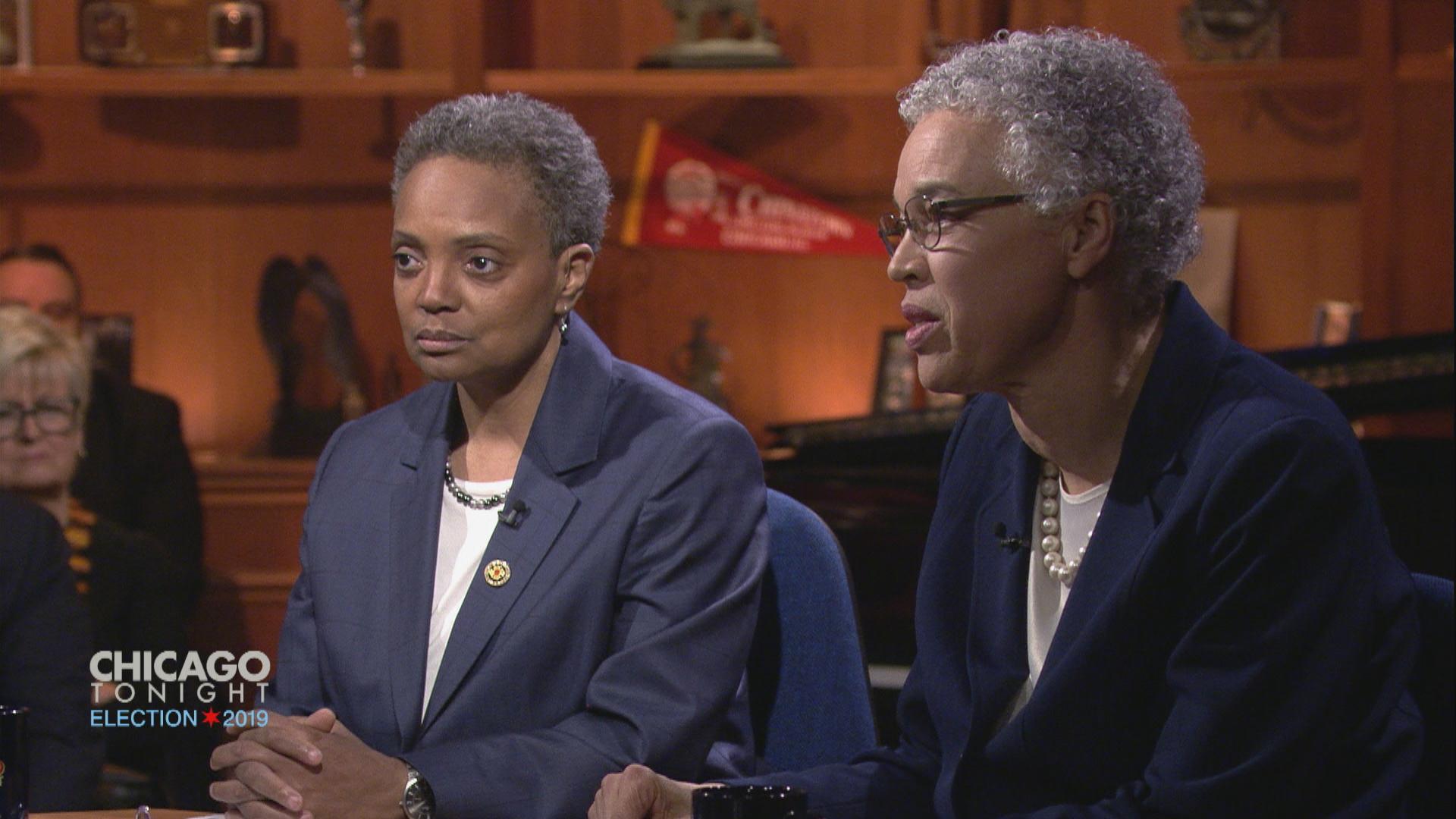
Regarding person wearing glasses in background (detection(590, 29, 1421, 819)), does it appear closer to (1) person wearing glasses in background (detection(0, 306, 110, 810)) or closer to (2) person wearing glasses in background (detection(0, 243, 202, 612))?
(1) person wearing glasses in background (detection(0, 306, 110, 810))

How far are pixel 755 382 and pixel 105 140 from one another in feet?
6.63

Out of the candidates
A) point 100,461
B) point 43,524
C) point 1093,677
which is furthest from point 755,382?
point 1093,677

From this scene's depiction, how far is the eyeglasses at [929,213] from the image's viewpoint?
1.51m

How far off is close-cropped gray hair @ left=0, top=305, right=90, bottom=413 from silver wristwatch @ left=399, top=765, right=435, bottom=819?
1.62 m

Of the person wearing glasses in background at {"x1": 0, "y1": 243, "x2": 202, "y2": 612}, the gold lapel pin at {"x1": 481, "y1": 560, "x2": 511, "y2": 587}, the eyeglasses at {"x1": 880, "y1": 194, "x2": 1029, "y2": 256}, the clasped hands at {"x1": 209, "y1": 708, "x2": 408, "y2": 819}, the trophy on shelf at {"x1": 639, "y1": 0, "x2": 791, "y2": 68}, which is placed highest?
the trophy on shelf at {"x1": 639, "y1": 0, "x2": 791, "y2": 68}

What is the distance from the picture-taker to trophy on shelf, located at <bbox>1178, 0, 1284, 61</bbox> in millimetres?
4480

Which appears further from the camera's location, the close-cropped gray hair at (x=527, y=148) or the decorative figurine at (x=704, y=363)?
the decorative figurine at (x=704, y=363)

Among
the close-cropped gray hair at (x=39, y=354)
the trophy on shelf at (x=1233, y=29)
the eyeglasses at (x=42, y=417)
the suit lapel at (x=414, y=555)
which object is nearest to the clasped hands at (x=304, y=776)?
the suit lapel at (x=414, y=555)

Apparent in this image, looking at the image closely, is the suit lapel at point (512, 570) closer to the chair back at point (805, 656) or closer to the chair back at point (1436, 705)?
the chair back at point (805, 656)

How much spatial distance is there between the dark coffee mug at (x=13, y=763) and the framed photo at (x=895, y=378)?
3.44m

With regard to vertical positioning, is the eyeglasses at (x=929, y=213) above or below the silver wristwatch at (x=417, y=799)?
above

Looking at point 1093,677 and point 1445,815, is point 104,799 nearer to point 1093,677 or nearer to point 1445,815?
point 1093,677

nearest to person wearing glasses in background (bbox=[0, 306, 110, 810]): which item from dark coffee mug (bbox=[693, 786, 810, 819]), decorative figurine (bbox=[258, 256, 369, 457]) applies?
dark coffee mug (bbox=[693, 786, 810, 819])

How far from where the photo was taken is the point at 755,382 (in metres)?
5.00
